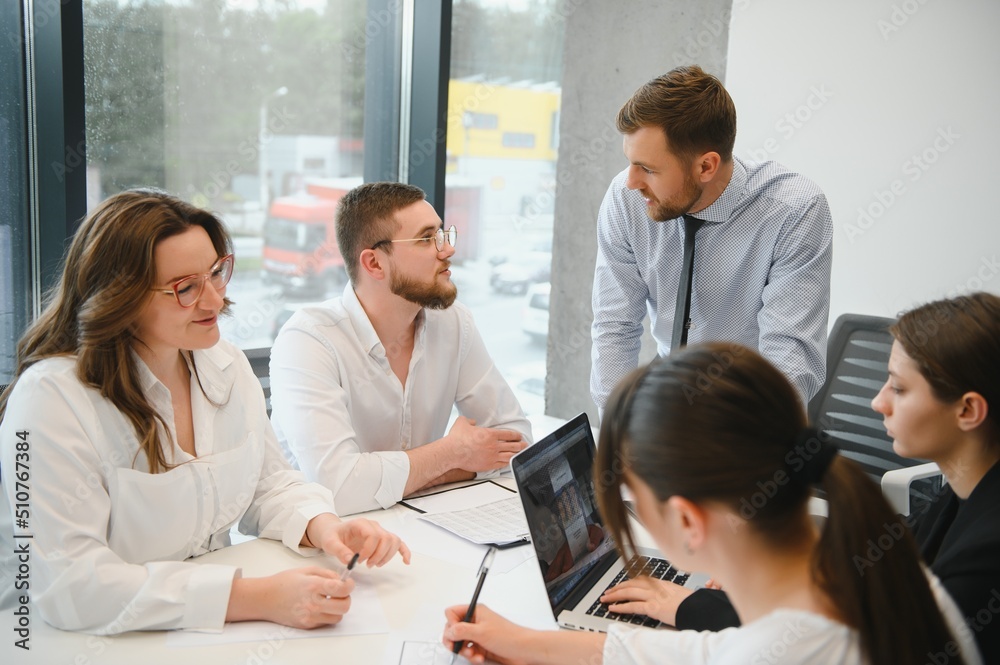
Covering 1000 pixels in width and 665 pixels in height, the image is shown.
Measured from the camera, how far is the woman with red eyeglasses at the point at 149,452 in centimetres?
136

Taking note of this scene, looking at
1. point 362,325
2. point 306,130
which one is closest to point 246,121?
point 306,130

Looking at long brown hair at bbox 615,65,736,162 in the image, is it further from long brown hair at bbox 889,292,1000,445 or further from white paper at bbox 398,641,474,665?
white paper at bbox 398,641,474,665

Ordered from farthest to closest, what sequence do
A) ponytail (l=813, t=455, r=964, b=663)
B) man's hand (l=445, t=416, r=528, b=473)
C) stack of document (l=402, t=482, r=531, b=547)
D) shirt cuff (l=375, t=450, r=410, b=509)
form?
man's hand (l=445, t=416, r=528, b=473) < shirt cuff (l=375, t=450, r=410, b=509) < stack of document (l=402, t=482, r=531, b=547) < ponytail (l=813, t=455, r=964, b=663)

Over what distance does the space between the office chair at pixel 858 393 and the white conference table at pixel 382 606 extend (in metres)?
1.52

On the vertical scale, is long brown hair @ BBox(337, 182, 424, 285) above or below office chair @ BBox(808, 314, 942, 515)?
above

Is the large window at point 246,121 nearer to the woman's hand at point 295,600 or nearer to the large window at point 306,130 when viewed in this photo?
the large window at point 306,130

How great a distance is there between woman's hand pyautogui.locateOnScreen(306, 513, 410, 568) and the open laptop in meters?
0.31

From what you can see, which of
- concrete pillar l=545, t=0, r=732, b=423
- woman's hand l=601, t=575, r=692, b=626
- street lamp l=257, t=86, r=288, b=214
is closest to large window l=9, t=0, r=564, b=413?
street lamp l=257, t=86, r=288, b=214

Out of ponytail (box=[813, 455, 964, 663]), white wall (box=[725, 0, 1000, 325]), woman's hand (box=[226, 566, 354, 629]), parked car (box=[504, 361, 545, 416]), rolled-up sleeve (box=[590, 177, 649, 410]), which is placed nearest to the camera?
ponytail (box=[813, 455, 964, 663])

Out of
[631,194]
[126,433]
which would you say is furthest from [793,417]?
[631,194]

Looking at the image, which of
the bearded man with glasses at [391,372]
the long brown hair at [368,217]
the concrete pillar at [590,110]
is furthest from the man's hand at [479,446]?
the concrete pillar at [590,110]

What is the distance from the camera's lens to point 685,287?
2285mm

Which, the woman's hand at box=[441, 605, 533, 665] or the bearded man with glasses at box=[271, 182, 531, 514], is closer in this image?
the woman's hand at box=[441, 605, 533, 665]

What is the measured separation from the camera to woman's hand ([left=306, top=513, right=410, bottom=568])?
156 centimetres
